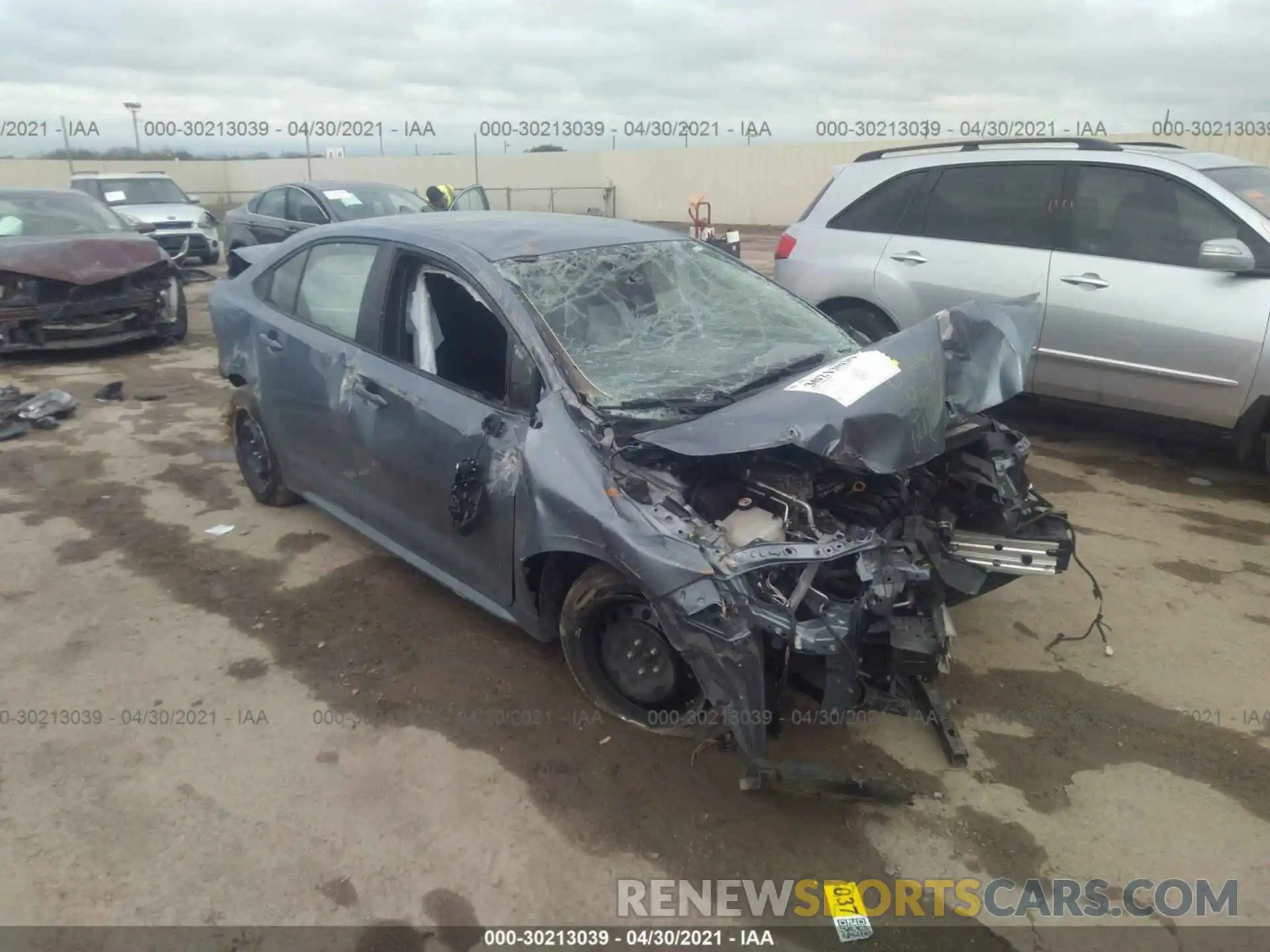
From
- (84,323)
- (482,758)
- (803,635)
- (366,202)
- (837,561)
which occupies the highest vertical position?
(366,202)

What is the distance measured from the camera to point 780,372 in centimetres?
345

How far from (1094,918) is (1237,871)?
52 cm

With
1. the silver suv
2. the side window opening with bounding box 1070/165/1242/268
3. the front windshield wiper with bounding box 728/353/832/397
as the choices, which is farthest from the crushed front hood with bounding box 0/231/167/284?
the side window opening with bounding box 1070/165/1242/268

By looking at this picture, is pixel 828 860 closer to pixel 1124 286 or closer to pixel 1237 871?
pixel 1237 871

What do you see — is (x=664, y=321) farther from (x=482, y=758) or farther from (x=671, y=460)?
(x=482, y=758)

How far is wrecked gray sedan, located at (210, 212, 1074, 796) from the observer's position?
270 centimetres

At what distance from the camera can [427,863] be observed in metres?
2.61

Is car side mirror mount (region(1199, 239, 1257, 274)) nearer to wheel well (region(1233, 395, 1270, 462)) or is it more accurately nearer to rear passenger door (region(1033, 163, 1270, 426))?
rear passenger door (region(1033, 163, 1270, 426))

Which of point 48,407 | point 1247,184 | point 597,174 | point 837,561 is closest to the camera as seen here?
point 837,561


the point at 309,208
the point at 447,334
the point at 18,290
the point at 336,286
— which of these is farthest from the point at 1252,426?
the point at 309,208

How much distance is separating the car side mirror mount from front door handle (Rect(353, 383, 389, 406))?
444 cm

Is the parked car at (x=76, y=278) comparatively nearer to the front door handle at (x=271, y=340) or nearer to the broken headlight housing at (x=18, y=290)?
the broken headlight housing at (x=18, y=290)

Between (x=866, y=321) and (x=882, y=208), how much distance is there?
0.81 metres

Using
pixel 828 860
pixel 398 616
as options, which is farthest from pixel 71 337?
pixel 828 860
